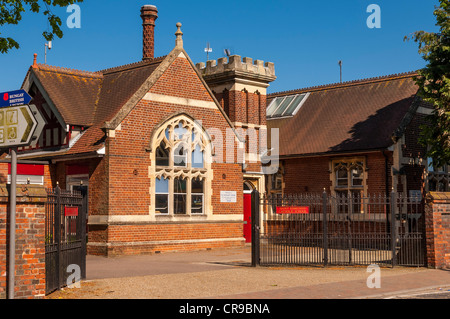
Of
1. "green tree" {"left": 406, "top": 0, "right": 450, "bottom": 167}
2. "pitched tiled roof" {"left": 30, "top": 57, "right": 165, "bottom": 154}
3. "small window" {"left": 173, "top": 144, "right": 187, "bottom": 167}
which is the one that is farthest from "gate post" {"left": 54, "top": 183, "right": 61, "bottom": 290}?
"green tree" {"left": 406, "top": 0, "right": 450, "bottom": 167}

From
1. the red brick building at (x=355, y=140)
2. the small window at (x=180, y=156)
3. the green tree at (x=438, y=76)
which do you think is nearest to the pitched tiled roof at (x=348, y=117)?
the red brick building at (x=355, y=140)

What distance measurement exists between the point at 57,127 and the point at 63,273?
12129 mm

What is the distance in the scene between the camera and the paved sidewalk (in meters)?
12.0

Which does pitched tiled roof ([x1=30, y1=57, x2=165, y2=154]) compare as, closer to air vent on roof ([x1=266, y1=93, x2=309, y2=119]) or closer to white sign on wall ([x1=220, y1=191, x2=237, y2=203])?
white sign on wall ([x1=220, y1=191, x2=237, y2=203])

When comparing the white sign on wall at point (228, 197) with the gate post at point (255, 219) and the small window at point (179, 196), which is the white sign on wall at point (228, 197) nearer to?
the small window at point (179, 196)

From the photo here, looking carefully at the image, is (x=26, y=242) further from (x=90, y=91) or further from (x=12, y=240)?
(x=90, y=91)

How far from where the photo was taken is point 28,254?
11.0 m

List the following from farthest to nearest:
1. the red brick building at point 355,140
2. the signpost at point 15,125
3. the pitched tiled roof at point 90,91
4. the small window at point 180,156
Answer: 1. the red brick building at point 355,140
2. the small window at point 180,156
3. the pitched tiled roof at point 90,91
4. the signpost at point 15,125

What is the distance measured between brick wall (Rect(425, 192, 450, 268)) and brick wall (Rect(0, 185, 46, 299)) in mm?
10468

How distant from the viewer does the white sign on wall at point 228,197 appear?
25031 mm

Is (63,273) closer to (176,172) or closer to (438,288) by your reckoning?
(438,288)

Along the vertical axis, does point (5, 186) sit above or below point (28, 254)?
above

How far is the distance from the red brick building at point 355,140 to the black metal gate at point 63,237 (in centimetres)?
1512
